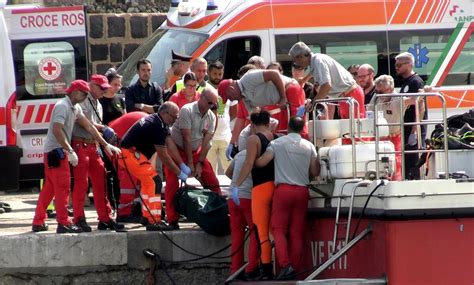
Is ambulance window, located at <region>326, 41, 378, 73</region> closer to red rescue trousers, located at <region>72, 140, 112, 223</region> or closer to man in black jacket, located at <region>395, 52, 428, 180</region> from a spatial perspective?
man in black jacket, located at <region>395, 52, 428, 180</region>

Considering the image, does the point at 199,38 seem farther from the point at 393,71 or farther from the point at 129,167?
the point at 129,167

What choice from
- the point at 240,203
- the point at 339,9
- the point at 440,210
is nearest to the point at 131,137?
the point at 240,203

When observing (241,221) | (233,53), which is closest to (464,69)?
(233,53)

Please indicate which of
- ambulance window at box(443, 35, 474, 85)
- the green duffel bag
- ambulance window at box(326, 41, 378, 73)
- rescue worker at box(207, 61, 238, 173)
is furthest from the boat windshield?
the green duffel bag

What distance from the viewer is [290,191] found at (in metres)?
12.8

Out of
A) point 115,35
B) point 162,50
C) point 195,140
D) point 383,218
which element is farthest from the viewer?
point 115,35

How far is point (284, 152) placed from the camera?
12.9 meters

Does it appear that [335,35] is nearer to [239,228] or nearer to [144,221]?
[144,221]

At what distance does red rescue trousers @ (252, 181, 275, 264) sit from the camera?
42.9 feet

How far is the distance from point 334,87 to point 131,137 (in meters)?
2.08

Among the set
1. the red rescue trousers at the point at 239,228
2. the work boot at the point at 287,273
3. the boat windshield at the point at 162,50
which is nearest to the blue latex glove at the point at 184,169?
the red rescue trousers at the point at 239,228

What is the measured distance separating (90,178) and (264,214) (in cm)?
227

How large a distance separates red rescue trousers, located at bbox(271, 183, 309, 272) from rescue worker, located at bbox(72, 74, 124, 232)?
206cm

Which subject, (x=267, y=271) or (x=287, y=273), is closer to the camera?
(x=287, y=273)
